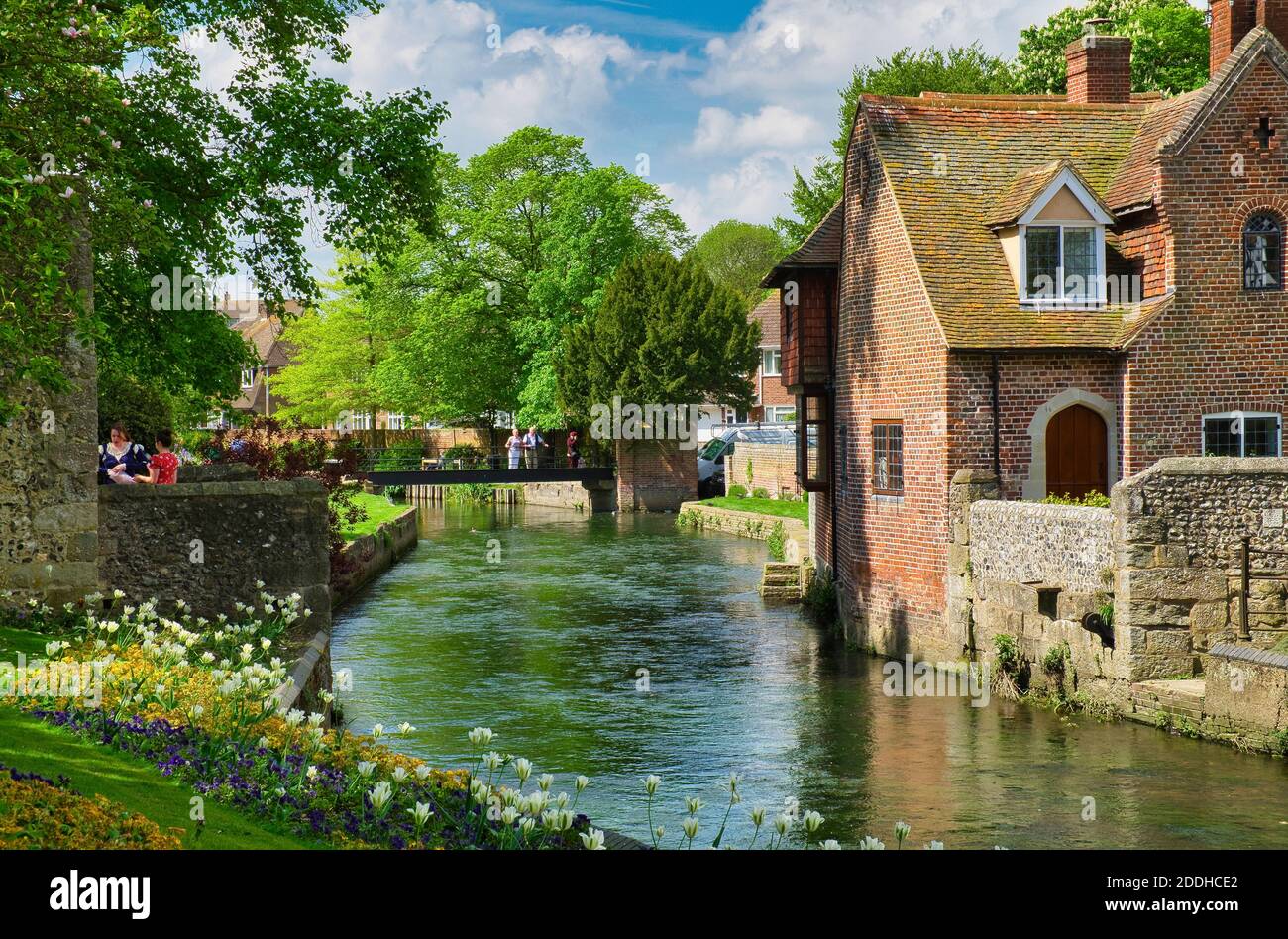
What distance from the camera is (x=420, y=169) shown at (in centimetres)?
2022

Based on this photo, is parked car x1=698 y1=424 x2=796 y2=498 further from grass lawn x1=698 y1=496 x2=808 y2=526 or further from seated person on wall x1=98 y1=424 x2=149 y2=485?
seated person on wall x1=98 y1=424 x2=149 y2=485

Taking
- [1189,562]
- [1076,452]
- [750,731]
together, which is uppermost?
[1076,452]

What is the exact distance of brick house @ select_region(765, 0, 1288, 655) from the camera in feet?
67.6

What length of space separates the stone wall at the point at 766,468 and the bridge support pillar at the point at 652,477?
2130mm

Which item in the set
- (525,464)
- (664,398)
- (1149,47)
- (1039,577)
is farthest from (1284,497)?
(525,464)

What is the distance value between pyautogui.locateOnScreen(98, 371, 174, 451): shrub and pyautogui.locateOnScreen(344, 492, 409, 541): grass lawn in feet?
17.2

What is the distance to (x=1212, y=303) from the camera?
68.2ft

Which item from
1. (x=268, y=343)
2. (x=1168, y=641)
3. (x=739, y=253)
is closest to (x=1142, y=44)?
(x=1168, y=641)

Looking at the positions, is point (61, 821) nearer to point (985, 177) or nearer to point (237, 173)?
point (237, 173)

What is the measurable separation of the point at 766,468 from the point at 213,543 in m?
35.4

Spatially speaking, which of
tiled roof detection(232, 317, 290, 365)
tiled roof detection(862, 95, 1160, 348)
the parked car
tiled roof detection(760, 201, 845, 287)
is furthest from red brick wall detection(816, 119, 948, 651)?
tiled roof detection(232, 317, 290, 365)

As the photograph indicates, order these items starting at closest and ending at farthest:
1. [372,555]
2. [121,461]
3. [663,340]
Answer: [121,461], [372,555], [663,340]

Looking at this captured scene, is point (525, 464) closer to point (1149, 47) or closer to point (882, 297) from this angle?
point (1149, 47)

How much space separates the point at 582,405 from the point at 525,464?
767 cm
